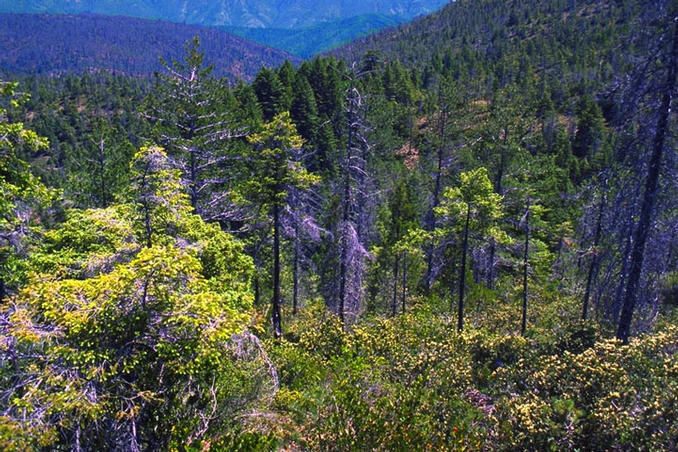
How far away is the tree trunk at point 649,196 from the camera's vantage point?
802 centimetres

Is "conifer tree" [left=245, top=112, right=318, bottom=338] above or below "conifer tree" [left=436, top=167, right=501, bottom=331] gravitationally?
above

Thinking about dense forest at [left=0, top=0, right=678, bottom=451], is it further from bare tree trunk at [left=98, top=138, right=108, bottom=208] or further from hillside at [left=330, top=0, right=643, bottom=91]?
hillside at [left=330, top=0, right=643, bottom=91]

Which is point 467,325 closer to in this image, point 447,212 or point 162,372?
point 447,212

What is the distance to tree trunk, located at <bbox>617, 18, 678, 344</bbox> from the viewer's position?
8016mm

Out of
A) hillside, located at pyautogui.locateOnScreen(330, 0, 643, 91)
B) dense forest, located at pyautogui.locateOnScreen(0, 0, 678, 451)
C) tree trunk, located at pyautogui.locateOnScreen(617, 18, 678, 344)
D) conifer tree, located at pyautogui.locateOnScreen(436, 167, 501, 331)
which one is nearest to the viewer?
dense forest, located at pyautogui.locateOnScreen(0, 0, 678, 451)

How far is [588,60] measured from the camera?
258 feet

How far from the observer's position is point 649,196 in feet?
28.7

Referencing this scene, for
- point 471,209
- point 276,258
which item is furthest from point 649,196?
point 276,258

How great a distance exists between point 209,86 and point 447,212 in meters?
12.4

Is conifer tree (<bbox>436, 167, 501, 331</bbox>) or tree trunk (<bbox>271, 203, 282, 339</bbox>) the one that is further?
tree trunk (<bbox>271, 203, 282, 339</bbox>)

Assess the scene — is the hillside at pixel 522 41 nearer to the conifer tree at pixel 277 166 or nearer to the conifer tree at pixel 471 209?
the conifer tree at pixel 471 209

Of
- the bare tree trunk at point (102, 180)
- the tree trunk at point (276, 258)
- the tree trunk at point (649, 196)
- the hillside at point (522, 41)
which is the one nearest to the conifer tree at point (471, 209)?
the tree trunk at point (276, 258)

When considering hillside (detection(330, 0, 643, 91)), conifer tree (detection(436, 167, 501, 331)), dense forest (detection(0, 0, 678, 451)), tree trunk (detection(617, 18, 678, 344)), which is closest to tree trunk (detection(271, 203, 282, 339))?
dense forest (detection(0, 0, 678, 451))

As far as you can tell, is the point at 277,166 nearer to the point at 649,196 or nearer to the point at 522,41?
the point at 649,196
